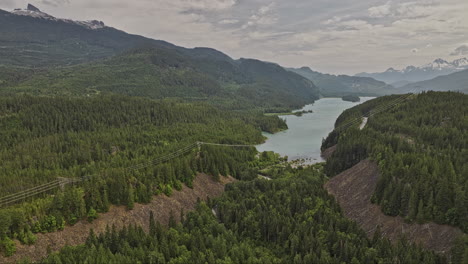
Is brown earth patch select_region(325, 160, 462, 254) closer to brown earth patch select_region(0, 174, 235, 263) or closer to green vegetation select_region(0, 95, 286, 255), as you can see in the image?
green vegetation select_region(0, 95, 286, 255)

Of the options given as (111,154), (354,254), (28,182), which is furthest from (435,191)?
(111,154)

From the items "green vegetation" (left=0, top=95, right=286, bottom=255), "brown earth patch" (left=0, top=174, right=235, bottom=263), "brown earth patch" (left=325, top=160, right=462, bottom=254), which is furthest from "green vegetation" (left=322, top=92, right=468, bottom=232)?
"brown earth patch" (left=0, top=174, right=235, bottom=263)

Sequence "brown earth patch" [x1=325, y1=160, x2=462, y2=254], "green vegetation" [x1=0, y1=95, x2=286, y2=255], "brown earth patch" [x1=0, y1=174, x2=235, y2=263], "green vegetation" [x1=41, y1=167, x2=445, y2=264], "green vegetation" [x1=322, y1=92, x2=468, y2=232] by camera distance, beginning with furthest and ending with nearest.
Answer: "green vegetation" [x1=0, y1=95, x2=286, y2=255] < "green vegetation" [x1=322, y1=92, x2=468, y2=232] < "brown earth patch" [x1=325, y1=160, x2=462, y2=254] < "brown earth patch" [x1=0, y1=174, x2=235, y2=263] < "green vegetation" [x1=41, y1=167, x2=445, y2=264]

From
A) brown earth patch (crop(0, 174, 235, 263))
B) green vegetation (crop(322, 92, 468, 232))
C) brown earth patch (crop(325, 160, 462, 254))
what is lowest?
brown earth patch (crop(0, 174, 235, 263))

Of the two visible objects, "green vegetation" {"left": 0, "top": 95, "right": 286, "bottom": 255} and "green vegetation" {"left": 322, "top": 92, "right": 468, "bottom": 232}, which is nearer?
"green vegetation" {"left": 322, "top": 92, "right": 468, "bottom": 232}

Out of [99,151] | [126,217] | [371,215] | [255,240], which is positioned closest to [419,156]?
[371,215]

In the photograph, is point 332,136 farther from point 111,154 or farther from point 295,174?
point 111,154

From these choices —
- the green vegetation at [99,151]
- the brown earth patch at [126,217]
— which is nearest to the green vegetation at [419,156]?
the green vegetation at [99,151]
